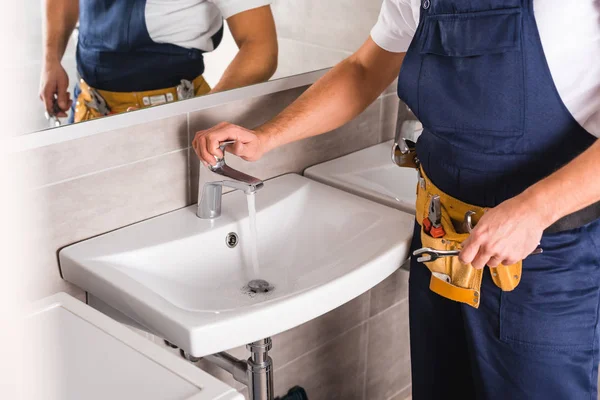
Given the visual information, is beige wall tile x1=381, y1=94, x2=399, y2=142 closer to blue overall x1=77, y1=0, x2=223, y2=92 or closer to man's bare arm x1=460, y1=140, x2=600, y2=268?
blue overall x1=77, y1=0, x2=223, y2=92

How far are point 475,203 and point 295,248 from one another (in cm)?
46

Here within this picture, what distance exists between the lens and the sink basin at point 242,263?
1110mm

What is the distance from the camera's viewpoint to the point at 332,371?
204 cm

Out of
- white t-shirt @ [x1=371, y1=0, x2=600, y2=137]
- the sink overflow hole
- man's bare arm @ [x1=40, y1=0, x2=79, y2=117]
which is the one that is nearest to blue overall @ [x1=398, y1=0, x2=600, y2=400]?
white t-shirt @ [x1=371, y1=0, x2=600, y2=137]

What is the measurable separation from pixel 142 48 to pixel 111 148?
201mm

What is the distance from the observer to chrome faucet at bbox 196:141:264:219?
1.34 meters

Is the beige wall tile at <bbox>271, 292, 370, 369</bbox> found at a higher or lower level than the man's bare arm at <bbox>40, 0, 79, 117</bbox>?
lower

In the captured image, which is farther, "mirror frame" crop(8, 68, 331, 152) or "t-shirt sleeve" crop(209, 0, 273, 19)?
"t-shirt sleeve" crop(209, 0, 273, 19)

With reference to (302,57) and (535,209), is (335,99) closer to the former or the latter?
(302,57)

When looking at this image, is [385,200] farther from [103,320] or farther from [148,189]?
[103,320]

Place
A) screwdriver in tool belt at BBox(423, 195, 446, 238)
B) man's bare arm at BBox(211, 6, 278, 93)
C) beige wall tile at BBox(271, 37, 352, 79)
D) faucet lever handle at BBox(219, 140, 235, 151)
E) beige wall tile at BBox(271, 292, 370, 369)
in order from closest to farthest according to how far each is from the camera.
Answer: screwdriver in tool belt at BBox(423, 195, 446, 238), faucet lever handle at BBox(219, 140, 235, 151), man's bare arm at BBox(211, 6, 278, 93), beige wall tile at BBox(271, 37, 352, 79), beige wall tile at BBox(271, 292, 370, 369)

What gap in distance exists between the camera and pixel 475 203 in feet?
4.01

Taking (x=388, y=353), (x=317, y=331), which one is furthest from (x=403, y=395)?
(x=317, y=331)

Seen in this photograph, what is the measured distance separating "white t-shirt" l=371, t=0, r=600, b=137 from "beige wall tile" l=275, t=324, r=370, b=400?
109cm
